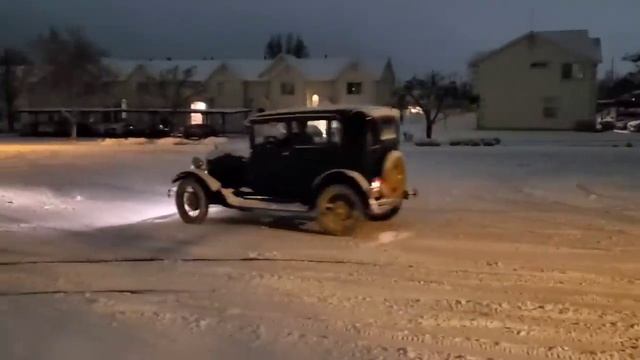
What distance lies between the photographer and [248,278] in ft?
29.7

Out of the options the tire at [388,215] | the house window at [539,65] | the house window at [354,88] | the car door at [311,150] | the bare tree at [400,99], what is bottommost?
the tire at [388,215]

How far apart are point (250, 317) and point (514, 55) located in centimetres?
5780

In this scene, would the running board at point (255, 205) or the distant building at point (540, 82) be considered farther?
the distant building at point (540, 82)

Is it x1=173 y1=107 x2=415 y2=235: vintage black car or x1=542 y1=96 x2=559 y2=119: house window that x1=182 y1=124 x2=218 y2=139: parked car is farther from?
x1=173 y1=107 x2=415 y2=235: vintage black car

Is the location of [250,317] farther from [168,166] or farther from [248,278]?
[168,166]

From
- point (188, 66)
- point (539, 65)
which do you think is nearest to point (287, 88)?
point (188, 66)

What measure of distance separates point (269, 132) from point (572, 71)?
5179 centimetres

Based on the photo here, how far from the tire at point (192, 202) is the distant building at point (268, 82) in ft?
197

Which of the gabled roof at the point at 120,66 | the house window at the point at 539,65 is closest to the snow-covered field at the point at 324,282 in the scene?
the house window at the point at 539,65

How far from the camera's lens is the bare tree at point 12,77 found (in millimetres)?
76938

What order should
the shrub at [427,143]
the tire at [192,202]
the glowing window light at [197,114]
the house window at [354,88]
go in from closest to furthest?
the tire at [192,202]
the shrub at [427,143]
the glowing window light at [197,114]
the house window at [354,88]

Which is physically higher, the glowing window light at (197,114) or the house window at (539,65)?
the house window at (539,65)

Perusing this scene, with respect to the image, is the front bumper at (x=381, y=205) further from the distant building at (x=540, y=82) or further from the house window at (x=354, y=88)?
the house window at (x=354, y=88)

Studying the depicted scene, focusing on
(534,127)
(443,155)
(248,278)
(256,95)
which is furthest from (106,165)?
(256,95)
